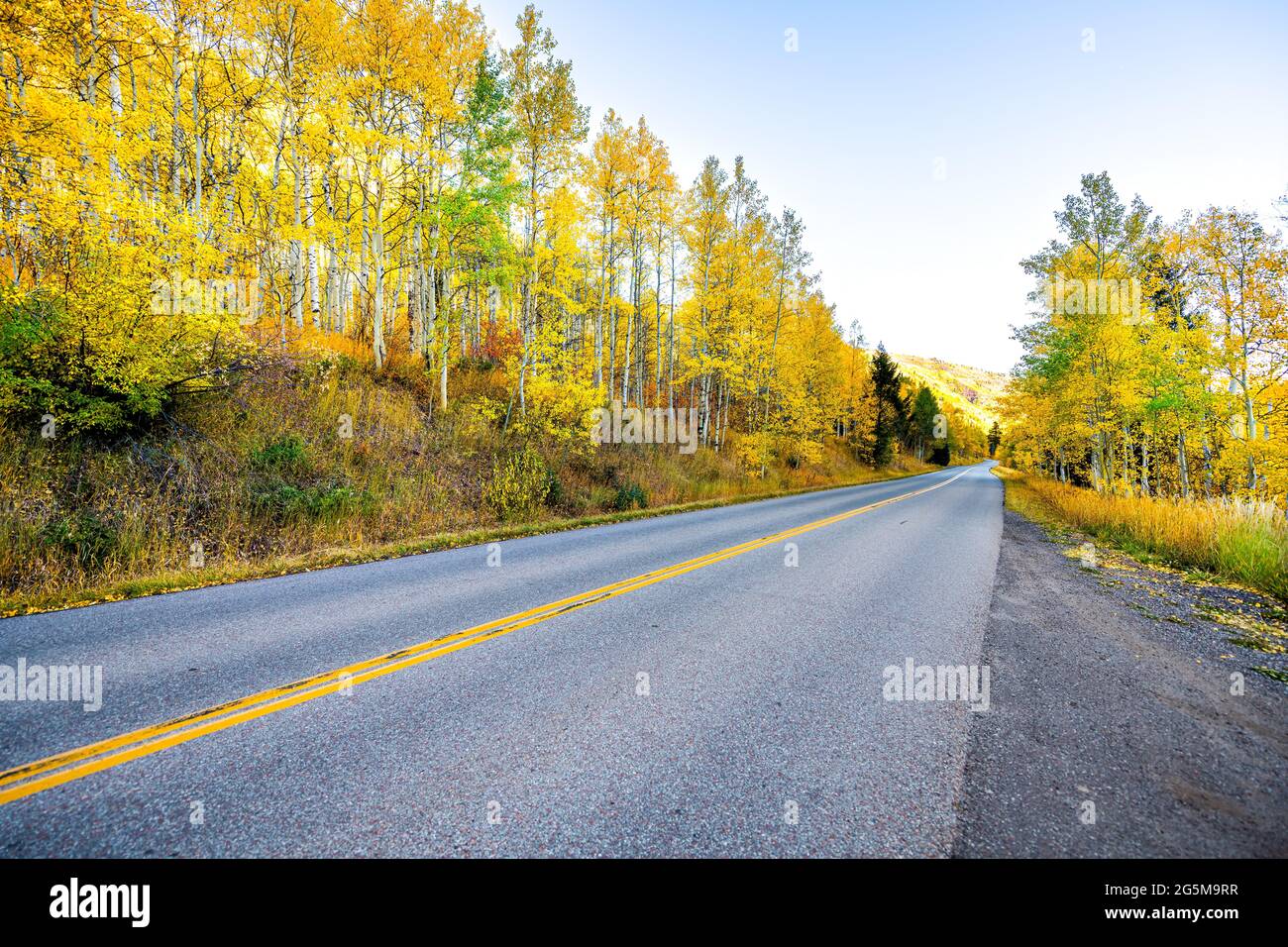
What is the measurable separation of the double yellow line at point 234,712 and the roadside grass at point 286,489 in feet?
12.0

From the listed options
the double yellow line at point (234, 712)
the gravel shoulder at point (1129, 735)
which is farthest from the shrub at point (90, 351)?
the gravel shoulder at point (1129, 735)

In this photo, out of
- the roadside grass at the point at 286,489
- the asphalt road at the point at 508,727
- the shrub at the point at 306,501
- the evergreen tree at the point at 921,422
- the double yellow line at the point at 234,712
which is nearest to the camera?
the asphalt road at the point at 508,727

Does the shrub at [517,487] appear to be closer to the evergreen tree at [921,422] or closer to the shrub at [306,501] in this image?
the shrub at [306,501]

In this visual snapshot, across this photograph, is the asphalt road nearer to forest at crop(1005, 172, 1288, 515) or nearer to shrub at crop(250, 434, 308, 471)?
shrub at crop(250, 434, 308, 471)

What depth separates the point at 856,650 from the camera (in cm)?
430

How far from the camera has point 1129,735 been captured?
9.93 feet

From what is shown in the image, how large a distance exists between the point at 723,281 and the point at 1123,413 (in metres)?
14.7

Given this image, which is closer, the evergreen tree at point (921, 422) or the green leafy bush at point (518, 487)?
the green leafy bush at point (518, 487)

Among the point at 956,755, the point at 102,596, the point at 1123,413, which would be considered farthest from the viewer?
the point at 1123,413

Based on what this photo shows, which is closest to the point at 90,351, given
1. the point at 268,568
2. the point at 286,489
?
the point at 286,489

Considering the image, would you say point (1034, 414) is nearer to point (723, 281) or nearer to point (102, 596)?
point (723, 281)

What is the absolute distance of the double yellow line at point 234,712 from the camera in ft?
7.77

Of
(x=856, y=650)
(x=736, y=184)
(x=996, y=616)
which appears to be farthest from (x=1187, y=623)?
(x=736, y=184)

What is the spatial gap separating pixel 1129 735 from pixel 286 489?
10.7m
